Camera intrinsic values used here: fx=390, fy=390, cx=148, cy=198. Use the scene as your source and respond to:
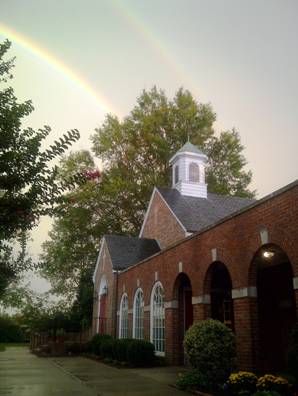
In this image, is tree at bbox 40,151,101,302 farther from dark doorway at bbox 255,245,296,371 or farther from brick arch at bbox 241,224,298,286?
brick arch at bbox 241,224,298,286

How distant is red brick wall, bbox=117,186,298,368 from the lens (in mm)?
8578

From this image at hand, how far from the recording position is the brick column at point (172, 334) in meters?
13.9

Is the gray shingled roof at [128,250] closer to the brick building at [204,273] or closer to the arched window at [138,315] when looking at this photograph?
the brick building at [204,273]

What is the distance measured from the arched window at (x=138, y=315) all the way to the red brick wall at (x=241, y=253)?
339 cm

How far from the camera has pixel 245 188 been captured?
37375 millimetres

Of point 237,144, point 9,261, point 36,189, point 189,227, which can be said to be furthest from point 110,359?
point 237,144

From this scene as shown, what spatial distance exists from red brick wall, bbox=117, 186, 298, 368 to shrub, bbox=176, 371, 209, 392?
3.69 feet

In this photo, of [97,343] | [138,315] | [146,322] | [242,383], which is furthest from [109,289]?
[242,383]

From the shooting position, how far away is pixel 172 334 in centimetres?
1401

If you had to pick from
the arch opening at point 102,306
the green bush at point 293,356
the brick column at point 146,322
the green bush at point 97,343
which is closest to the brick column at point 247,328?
the green bush at point 293,356

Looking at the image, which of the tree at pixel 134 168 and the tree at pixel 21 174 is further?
the tree at pixel 134 168

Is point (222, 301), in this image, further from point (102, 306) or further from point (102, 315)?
point (102, 306)

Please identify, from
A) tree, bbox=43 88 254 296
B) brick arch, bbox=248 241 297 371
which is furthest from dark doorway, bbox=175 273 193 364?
tree, bbox=43 88 254 296

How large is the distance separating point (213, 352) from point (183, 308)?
5.26 metres
